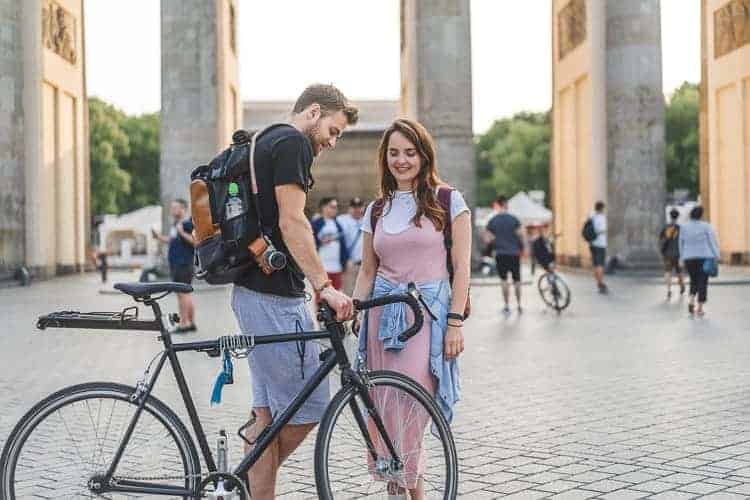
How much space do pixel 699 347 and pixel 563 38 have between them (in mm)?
24238

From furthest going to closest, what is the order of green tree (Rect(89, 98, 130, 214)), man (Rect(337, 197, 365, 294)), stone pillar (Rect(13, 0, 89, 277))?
1. green tree (Rect(89, 98, 130, 214))
2. stone pillar (Rect(13, 0, 89, 277))
3. man (Rect(337, 197, 365, 294))

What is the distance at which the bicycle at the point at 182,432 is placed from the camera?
4078 mm

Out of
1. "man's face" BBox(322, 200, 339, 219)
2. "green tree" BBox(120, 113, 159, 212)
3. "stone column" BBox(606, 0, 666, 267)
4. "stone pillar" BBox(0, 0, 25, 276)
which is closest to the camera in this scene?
"man's face" BBox(322, 200, 339, 219)

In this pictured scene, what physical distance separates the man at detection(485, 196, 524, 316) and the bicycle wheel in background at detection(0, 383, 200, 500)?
44.3 feet

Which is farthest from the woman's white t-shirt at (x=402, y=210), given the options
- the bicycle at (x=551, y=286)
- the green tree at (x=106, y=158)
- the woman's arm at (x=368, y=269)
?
the green tree at (x=106, y=158)

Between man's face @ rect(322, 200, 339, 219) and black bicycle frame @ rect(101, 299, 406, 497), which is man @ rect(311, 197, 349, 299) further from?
black bicycle frame @ rect(101, 299, 406, 497)

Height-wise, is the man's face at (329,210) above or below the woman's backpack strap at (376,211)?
above

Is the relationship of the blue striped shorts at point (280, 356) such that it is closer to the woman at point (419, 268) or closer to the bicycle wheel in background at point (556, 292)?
the woman at point (419, 268)

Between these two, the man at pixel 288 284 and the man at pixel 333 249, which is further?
the man at pixel 333 249

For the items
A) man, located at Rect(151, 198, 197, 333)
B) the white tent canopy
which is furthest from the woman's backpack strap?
the white tent canopy

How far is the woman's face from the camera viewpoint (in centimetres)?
492

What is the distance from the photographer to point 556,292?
17578 millimetres

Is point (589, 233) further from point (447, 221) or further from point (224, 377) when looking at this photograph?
point (224, 377)

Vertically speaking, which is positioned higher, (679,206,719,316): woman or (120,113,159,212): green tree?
(120,113,159,212): green tree
